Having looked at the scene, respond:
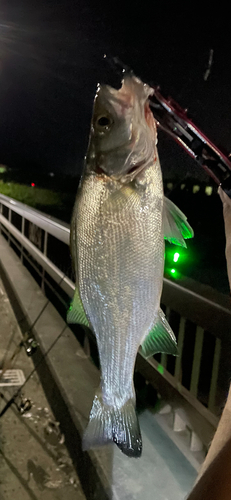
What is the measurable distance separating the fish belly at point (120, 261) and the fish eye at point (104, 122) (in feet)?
0.48

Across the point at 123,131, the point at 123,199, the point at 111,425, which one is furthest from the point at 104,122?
the point at 111,425

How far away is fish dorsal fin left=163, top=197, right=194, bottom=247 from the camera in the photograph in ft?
3.23

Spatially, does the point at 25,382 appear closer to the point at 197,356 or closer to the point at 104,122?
the point at 197,356

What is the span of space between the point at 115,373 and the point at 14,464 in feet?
5.88

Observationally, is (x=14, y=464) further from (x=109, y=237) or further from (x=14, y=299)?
(x=14, y=299)

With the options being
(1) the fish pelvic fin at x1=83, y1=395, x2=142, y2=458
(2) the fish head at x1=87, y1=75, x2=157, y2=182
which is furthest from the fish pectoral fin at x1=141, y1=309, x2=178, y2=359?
(2) the fish head at x1=87, y1=75, x2=157, y2=182

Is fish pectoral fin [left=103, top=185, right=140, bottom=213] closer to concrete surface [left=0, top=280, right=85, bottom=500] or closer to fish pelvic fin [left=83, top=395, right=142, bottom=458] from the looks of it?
fish pelvic fin [left=83, top=395, right=142, bottom=458]

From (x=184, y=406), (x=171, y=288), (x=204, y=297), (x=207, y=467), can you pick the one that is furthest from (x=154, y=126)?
(x=184, y=406)

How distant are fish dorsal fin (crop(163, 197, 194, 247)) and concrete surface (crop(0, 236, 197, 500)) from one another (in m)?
1.61

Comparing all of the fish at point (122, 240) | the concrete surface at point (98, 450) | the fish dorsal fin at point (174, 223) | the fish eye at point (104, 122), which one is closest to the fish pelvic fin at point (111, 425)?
the fish at point (122, 240)

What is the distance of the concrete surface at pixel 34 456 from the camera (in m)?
2.14

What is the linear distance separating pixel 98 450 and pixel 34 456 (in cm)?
50

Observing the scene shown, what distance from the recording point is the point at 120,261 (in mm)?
944

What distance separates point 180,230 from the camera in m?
1.00
